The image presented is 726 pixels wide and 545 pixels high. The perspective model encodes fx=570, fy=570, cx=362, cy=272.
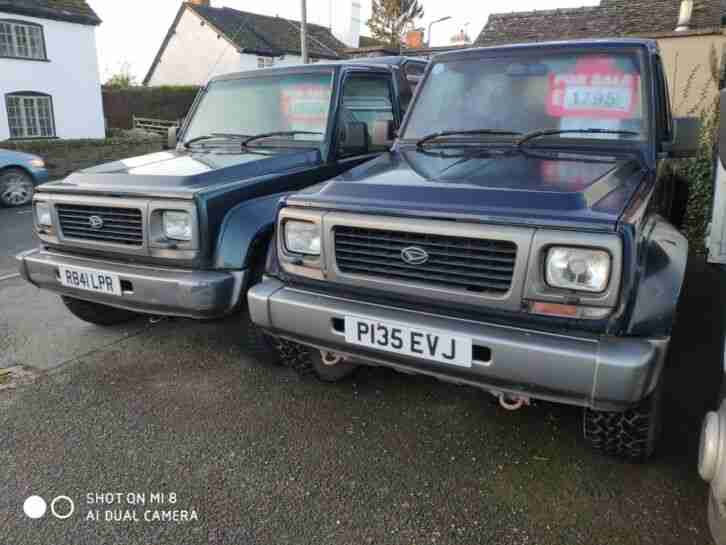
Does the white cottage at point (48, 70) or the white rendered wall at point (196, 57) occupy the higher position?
the white rendered wall at point (196, 57)

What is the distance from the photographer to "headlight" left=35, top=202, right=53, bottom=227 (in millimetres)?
3574

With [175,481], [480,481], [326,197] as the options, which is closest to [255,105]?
[326,197]

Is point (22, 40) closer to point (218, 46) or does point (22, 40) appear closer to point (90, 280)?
point (218, 46)

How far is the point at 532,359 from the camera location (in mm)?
2045

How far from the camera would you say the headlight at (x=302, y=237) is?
8.57 feet

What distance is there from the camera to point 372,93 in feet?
14.5

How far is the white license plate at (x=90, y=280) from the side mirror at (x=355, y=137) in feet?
5.58

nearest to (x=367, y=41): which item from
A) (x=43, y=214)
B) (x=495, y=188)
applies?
(x=43, y=214)

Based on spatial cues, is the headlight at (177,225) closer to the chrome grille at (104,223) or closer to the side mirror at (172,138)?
the chrome grille at (104,223)

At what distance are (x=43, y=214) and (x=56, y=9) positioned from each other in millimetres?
18738

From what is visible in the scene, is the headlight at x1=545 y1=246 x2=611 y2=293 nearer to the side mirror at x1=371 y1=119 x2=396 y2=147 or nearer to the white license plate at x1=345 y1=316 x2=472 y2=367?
the white license plate at x1=345 y1=316 x2=472 y2=367

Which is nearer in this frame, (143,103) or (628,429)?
(628,429)

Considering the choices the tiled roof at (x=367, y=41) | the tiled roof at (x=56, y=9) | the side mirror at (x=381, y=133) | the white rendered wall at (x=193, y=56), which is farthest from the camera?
the tiled roof at (x=367, y=41)

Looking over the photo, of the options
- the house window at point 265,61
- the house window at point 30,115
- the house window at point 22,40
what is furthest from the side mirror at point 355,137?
the house window at point 265,61
